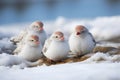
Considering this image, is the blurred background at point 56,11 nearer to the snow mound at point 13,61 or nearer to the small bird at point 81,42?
the small bird at point 81,42

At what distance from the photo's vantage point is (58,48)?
735 cm

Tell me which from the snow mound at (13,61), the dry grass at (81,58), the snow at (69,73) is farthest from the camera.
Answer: the dry grass at (81,58)

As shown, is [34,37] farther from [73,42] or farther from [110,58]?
[110,58]

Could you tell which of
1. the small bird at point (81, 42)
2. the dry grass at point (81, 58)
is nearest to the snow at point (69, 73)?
the dry grass at point (81, 58)

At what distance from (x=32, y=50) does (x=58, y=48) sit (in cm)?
47

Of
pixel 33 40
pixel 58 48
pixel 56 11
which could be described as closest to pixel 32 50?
pixel 33 40

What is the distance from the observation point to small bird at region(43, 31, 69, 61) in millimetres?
7344

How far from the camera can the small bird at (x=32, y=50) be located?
7590 millimetres

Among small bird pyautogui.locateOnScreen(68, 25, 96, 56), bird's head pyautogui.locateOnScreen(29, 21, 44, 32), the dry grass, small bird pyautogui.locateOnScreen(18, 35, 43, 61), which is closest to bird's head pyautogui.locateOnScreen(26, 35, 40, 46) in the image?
small bird pyautogui.locateOnScreen(18, 35, 43, 61)

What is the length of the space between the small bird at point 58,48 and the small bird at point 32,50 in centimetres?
28

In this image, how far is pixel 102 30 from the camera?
37.1ft

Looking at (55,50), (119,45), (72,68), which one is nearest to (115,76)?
(72,68)

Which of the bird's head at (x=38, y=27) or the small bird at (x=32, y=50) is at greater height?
the bird's head at (x=38, y=27)

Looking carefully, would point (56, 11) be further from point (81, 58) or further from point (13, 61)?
point (13, 61)
